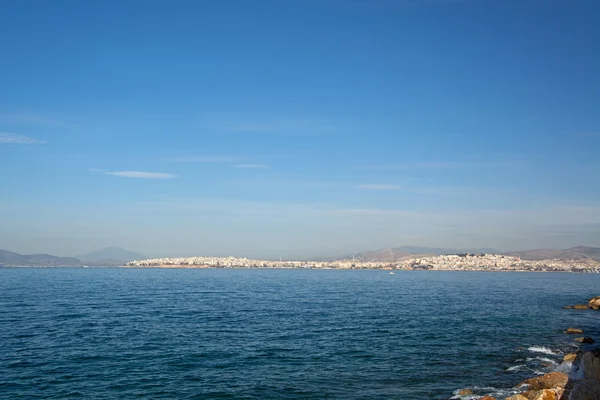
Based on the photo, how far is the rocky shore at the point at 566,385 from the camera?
19.5 m

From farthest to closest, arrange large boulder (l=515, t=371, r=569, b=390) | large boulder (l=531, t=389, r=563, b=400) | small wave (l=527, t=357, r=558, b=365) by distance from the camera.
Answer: small wave (l=527, t=357, r=558, b=365), large boulder (l=515, t=371, r=569, b=390), large boulder (l=531, t=389, r=563, b=400)

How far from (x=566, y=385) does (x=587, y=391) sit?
6.86 meters

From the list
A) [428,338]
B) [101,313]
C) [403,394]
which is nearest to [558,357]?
[428,338]

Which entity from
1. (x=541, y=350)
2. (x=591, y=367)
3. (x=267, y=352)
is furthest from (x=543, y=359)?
(x=267, y=352)

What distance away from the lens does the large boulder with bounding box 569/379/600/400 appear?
19.1 metres

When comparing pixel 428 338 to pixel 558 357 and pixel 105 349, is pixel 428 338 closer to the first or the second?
pixel 558 357

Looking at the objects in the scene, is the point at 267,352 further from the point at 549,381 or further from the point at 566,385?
the point at 566,385

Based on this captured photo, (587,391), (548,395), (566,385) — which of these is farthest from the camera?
(566,385)

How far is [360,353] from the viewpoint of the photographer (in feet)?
123

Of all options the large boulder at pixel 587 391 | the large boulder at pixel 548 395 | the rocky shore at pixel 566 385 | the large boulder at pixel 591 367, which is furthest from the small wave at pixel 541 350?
the large boulder at pixel 587 391

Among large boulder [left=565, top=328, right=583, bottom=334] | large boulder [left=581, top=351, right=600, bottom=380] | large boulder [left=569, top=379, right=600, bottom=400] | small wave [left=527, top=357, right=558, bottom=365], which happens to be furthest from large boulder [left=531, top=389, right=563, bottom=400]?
large boulder [left=565, top=328, right=583, bottom=334]

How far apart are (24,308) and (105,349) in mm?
35142

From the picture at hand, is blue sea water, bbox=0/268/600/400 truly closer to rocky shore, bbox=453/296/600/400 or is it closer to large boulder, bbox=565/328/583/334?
large boulder, bbox=565/328/583/334

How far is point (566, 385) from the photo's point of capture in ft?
82.7
